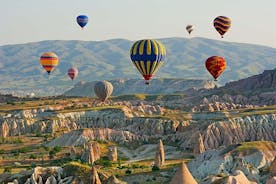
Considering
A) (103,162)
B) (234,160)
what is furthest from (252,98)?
(234,160)

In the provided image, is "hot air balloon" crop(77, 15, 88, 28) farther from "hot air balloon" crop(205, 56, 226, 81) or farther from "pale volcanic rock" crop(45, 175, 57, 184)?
"pale volcanic rock" crop(45, 175, 57, 184)

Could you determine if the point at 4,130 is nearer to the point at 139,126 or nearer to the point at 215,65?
the point at 139,126

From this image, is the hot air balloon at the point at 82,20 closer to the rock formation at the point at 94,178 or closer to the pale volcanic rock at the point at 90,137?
the pale volcanic rock at the point at 90,137

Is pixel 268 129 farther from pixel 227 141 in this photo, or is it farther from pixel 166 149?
pixel 166 149

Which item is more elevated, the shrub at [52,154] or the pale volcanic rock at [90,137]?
the pale volcanic rock at [90,137]

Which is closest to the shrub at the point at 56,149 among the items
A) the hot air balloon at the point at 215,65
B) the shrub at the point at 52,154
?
the shrub at the point at 52,154

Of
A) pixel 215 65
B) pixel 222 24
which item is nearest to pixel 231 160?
pixel 215 65
